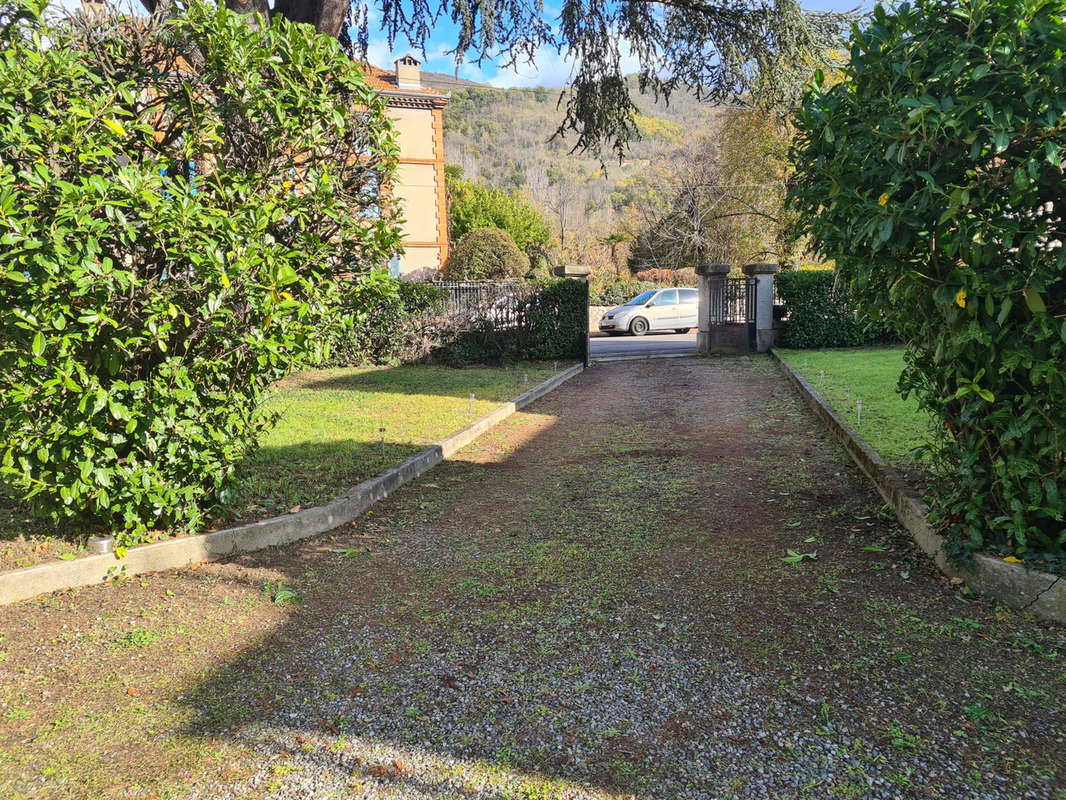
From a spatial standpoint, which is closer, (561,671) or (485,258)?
(561,671)

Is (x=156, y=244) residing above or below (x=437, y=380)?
above

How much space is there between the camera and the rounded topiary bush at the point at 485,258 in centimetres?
2259

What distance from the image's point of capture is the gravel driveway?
2.39 metres

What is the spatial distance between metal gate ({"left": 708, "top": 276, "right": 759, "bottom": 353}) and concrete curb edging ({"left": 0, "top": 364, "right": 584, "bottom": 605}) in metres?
13.7

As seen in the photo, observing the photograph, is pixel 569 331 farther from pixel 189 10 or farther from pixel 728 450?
pixel 189 10

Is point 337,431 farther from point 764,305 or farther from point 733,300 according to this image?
point 764,305

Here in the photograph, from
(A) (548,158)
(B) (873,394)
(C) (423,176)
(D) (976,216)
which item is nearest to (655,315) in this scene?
(C) (423,176)

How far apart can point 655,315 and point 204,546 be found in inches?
943

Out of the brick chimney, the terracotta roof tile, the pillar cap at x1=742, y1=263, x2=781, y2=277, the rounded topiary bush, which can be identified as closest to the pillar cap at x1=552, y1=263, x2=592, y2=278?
the pillar cap at x1=742, y1=263, x2=781, y2=277

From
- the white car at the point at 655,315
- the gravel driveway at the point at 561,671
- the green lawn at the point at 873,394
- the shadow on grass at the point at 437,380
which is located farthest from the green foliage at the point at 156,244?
the white car at the point at 655,315

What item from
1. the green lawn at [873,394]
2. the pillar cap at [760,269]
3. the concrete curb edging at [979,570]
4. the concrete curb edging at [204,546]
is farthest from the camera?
the pillar cap at [760,269]

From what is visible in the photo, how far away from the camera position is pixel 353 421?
881cm

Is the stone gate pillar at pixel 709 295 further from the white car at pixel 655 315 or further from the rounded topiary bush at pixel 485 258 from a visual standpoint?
the white car at pixel 655 315

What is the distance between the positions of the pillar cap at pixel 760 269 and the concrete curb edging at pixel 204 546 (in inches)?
556
